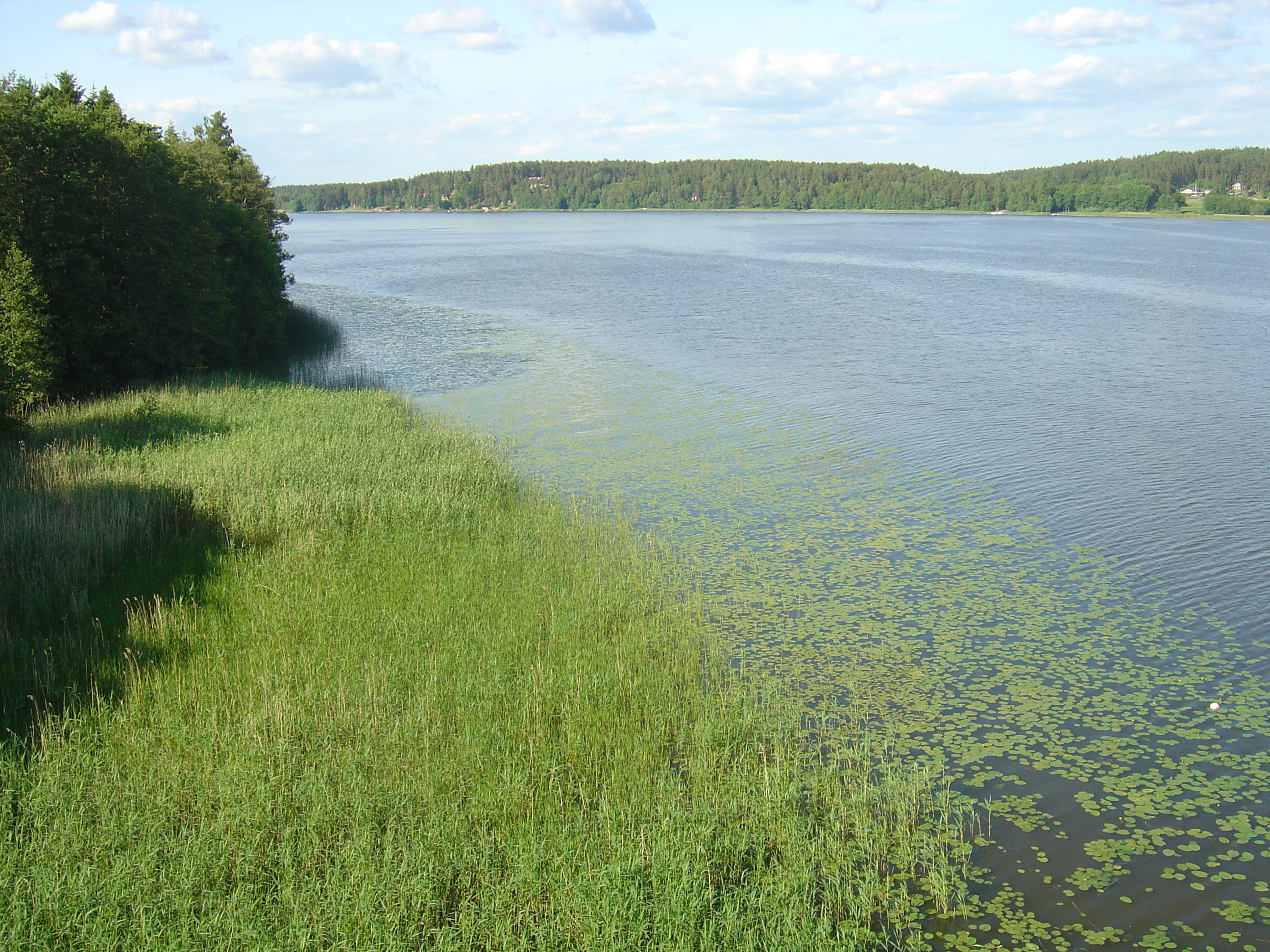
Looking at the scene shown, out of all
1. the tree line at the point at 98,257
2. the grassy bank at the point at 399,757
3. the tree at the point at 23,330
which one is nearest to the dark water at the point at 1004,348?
the tree line at the point at 98,257

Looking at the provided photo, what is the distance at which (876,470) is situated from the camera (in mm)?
18484

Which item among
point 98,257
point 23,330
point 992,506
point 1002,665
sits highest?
point 98,257

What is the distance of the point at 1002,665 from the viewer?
1073cm

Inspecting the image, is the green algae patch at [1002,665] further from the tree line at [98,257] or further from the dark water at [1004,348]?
the tree line at [98,257]

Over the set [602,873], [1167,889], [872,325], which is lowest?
[1167,889]

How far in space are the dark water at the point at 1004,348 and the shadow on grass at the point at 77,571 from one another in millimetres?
13372

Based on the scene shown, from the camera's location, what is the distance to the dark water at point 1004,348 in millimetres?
16438

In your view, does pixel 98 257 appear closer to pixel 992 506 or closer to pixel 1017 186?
pixel 992 506

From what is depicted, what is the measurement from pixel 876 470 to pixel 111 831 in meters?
15.0

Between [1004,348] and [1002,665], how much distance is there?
80.8ft

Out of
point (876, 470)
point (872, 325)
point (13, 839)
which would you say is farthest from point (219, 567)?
point (872, 325)

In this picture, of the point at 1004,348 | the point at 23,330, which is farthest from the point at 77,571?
the point at 1004,348

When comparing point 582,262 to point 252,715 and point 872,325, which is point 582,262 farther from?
point 252,715

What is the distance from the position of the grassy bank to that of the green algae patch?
743mm
